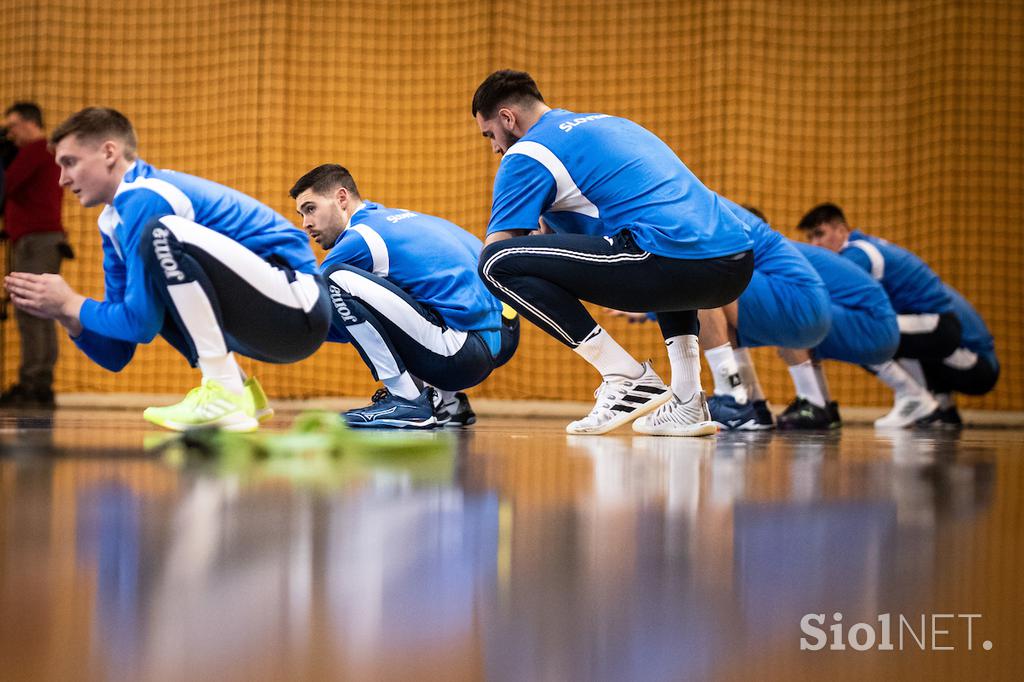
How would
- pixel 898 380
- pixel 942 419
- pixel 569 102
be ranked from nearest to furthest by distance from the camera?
pixel 898 380 < pixel 942 419 < pixel 569 102

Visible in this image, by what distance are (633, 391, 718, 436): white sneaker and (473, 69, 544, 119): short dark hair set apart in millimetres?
924

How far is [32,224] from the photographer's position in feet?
18.0

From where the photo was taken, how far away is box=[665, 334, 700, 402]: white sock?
3.03 metres

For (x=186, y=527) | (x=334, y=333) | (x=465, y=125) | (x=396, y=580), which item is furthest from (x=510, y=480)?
(x=465, y=125)

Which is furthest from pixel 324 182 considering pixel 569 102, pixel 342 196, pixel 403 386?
pixel 569 102

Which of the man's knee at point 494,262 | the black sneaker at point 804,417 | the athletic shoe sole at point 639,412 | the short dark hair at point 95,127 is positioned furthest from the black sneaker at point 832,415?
the short dark hair at point 95,127

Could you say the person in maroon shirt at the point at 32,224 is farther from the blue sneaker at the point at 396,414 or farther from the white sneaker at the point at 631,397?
the white sneaker at the point at 631,397

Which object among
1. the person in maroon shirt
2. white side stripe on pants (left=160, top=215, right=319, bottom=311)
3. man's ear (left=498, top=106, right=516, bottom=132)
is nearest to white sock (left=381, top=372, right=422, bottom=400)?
white side stripe on pants (left=160, top=215, right=319, bottom=311)

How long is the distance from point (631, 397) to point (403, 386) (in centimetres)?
74

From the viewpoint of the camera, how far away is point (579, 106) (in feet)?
23.7

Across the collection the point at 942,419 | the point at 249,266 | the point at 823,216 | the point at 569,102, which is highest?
the point at 569,102

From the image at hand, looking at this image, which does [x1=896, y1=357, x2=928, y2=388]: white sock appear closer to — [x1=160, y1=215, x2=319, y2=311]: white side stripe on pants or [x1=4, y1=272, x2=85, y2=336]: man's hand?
[x1=160, y1=215, x2=319, y2=311]: white side stripe on pants

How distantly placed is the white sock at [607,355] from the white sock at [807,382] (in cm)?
172

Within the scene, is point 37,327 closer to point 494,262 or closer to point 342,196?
point 342,196
